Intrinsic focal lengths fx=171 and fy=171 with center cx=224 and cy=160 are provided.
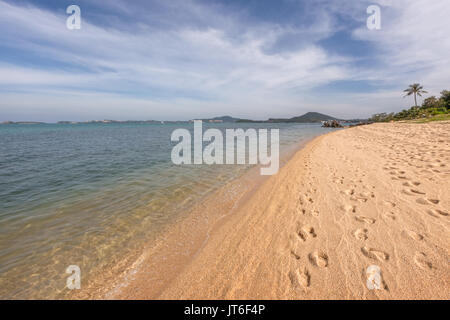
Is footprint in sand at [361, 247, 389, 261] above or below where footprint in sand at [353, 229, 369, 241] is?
below

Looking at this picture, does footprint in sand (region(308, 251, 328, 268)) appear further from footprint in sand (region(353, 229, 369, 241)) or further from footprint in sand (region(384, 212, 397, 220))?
footprint in sand (region(384, 212, 397, 220))

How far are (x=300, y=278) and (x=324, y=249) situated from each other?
0.87 m

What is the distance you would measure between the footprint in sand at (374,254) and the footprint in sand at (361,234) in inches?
11.8

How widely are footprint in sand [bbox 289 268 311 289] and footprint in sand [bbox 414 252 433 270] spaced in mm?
1612

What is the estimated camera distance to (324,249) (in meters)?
3.26

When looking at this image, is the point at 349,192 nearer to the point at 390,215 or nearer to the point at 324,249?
the point at 390,215

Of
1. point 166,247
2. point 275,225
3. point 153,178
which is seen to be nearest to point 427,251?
point 275,225

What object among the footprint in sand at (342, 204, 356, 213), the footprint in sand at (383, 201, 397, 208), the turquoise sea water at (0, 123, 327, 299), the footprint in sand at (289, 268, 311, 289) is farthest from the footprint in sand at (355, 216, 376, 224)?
the turquoise sea water at (0, 123, 327, 299)

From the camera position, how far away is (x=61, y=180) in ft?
30.2

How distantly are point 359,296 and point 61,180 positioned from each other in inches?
499

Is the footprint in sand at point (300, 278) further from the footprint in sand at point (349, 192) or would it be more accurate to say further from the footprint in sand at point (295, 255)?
the footprint in sand at point (349, 192)

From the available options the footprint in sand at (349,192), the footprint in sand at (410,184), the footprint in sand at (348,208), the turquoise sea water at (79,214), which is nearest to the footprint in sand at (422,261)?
the footprint in sand at (348,208)

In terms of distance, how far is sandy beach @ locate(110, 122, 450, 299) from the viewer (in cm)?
252
